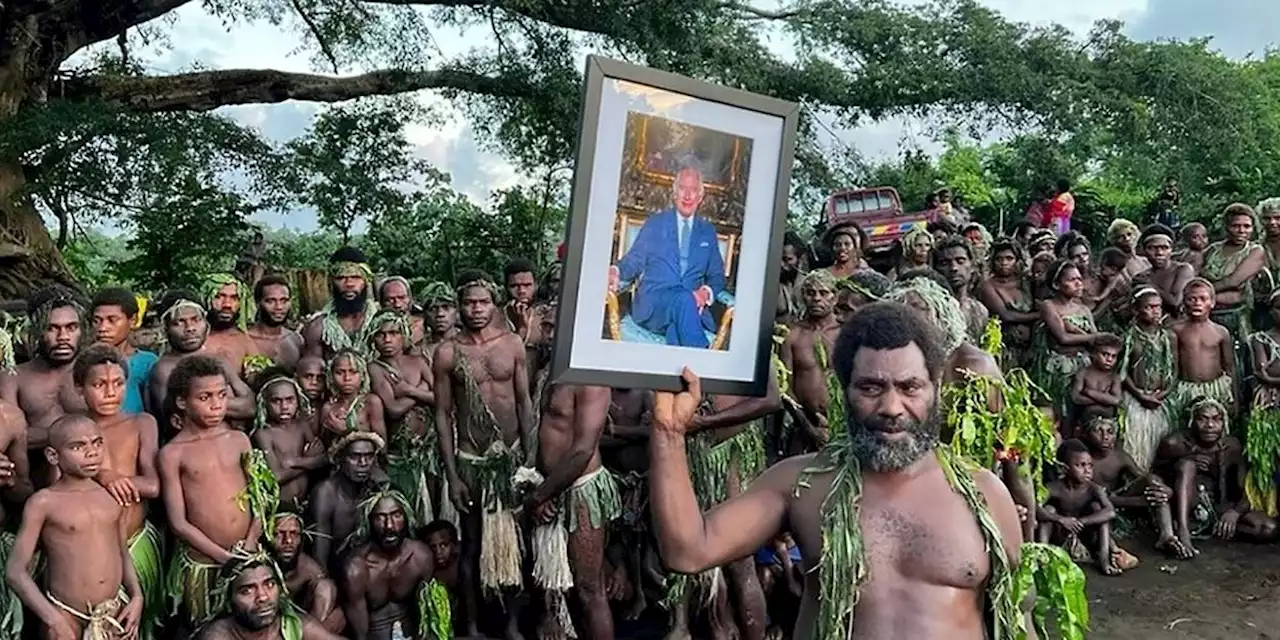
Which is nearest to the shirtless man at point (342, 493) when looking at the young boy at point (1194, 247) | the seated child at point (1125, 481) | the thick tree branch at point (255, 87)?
the seated child at point (1125, 481)

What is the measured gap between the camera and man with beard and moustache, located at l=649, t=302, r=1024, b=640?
2.11 meters

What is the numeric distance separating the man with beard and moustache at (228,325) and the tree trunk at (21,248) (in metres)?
4.88

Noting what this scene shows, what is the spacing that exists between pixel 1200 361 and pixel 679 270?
5.04 m

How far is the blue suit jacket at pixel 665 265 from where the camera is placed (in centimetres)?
204

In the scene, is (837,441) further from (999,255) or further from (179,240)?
(179,240)

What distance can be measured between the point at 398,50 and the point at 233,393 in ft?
23.3

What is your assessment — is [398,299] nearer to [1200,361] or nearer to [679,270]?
[679,270]

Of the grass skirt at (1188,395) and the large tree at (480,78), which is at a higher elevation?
the large tree at (480,78)

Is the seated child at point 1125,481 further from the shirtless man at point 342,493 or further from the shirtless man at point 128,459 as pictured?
the shirtless man at point 128,459

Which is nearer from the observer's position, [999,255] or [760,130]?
[760,130]

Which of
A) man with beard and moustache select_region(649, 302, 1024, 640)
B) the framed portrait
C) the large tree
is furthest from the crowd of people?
the large tree

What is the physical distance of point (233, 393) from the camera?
14.8 feet

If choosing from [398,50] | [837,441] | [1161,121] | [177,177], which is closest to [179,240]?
[177,177]

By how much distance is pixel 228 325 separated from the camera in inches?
205
